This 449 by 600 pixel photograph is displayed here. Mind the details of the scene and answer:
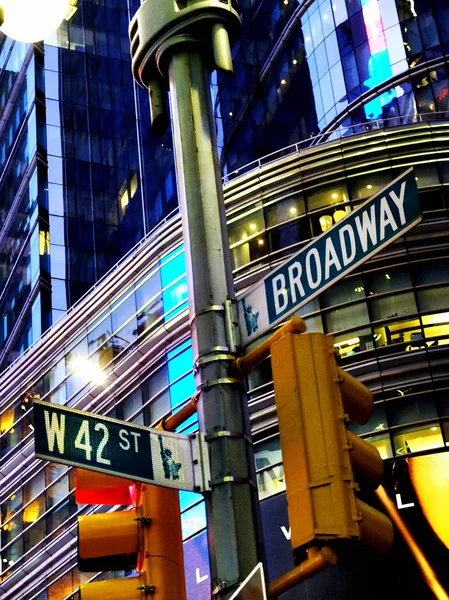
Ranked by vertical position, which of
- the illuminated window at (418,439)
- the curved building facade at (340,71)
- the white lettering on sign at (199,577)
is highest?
the curved building facade at (340,71)

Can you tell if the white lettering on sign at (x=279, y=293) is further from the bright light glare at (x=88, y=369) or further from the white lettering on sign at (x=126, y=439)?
the bright light glare at (x=88, y=369)

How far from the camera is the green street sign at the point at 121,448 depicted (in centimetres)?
633

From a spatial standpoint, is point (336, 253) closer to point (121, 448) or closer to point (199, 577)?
point (121, 448)

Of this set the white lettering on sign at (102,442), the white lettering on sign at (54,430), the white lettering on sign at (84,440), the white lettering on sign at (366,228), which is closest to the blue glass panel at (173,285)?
the white lettering on sign at (366,228)

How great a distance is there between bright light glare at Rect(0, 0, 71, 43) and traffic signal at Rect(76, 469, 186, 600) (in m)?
3.05

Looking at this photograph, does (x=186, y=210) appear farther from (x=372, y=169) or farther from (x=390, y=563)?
(x=372, y=169)

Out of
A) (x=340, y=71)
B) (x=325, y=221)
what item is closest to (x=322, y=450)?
(x=325, y=221)

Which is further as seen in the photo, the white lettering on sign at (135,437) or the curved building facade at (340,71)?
the curved building facade at (340,71)

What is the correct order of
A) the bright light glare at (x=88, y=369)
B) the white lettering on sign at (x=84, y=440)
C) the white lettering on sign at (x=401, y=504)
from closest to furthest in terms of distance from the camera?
1. the white lettering on sign at (x=84, y=440)
2. the white lettering on sign at (x=401, y=504)
3. the bright light glare at (x=88, y=369)

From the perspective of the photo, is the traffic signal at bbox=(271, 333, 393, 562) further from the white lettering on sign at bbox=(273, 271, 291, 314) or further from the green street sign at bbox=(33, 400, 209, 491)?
the green street sign at bbox=(33, 400, 209, 491)

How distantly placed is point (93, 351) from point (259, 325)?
120 feet

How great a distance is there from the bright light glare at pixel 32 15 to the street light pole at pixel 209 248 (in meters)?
1.12

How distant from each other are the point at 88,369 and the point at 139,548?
121ft

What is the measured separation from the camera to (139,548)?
6652 millimetres
